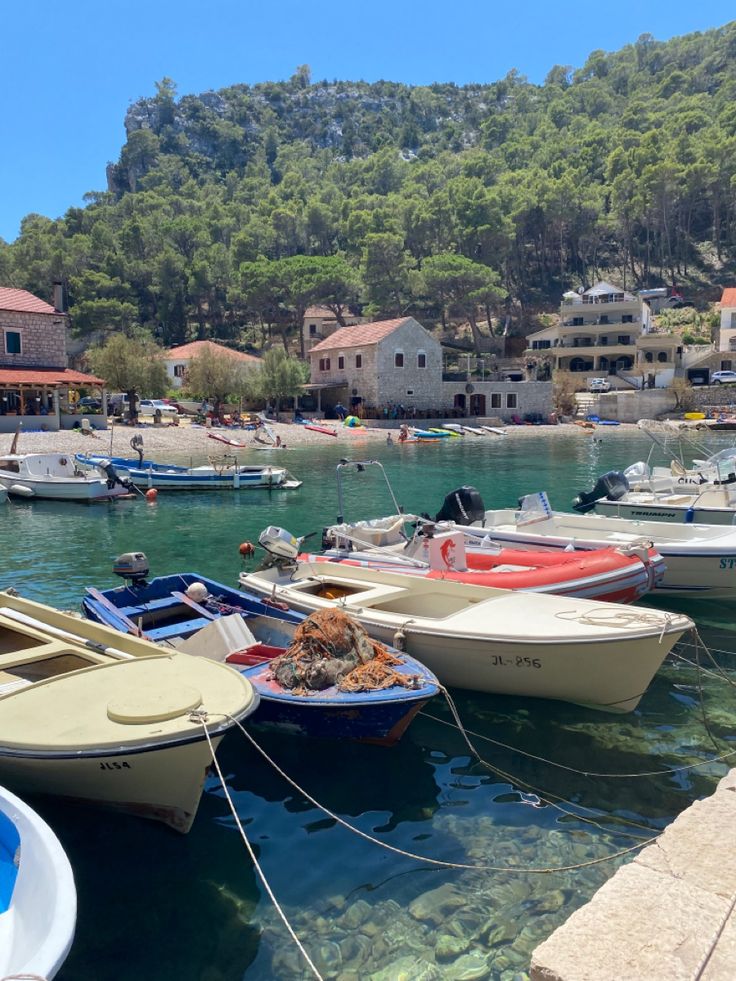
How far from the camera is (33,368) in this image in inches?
1802

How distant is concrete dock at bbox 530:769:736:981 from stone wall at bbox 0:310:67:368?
47.7m

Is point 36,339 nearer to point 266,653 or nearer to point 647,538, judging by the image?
point 647,538

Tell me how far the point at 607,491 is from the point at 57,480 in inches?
750

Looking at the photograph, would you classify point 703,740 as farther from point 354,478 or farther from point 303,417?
point 303,417

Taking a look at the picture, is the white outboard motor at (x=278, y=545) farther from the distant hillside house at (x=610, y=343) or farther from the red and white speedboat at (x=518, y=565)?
the distant hillside house at (x=610, y=343)

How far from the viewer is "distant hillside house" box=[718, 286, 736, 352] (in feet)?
221

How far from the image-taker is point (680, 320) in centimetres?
7950

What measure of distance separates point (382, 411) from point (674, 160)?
176ft

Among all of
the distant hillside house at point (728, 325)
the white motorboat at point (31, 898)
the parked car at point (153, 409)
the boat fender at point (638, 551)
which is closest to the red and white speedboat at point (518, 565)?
the boat fender at point (638, 551)

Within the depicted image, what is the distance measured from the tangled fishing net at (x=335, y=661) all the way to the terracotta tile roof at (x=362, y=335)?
5167 cm

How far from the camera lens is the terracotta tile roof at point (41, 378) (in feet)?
138

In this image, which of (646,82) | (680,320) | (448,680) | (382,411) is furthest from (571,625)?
(646,82)

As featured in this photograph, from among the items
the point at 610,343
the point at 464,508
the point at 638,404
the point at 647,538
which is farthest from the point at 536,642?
the point at 610,343

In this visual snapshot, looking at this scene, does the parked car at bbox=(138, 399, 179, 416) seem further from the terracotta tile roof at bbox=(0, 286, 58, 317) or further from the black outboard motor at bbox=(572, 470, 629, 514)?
the black outboard motor at bbox=(572, 470, 629, 514)
